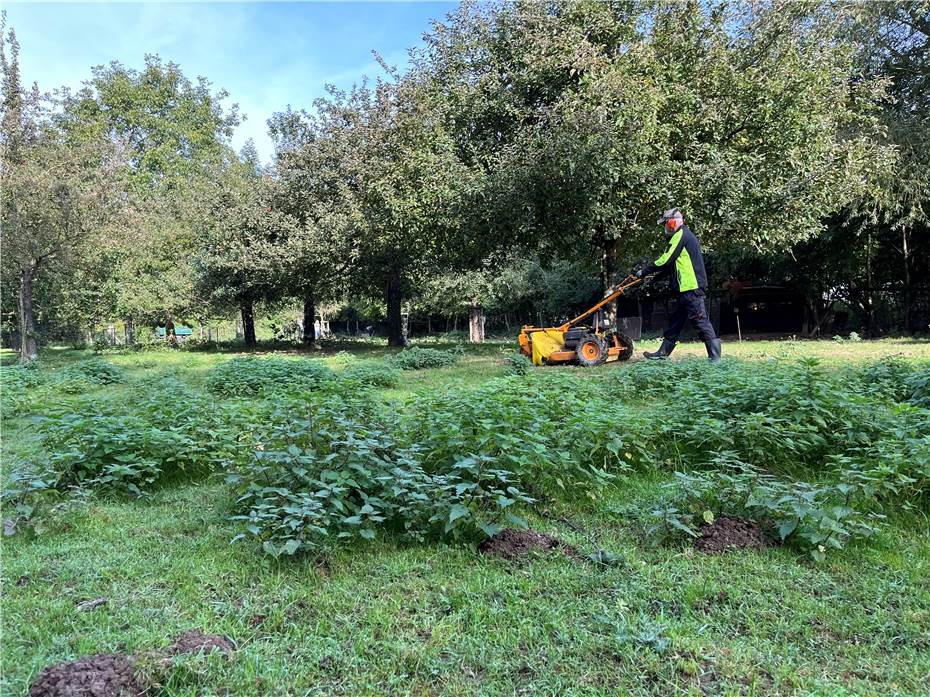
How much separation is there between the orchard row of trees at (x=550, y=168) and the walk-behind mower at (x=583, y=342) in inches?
93.5

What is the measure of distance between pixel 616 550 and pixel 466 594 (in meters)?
0.82

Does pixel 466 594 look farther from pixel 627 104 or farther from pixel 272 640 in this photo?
pixel 627 104

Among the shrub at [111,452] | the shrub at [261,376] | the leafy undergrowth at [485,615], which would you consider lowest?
the leafy undergrowth at [485,615]

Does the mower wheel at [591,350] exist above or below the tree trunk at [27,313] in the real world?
below

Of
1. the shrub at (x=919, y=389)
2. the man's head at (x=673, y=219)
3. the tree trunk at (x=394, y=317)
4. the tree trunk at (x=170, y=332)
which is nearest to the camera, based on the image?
the shrub at (x=919, y=389)

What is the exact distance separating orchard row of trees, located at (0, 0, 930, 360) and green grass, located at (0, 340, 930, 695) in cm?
849

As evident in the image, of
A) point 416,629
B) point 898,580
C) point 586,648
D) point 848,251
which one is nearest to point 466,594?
point 416,629

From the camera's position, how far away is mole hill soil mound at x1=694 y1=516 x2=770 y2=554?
272cm

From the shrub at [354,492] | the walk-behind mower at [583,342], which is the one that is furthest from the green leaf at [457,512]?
the walk-behind mower at [583,342]

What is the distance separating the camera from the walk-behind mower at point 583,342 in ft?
29.6

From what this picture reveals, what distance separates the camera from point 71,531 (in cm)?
312

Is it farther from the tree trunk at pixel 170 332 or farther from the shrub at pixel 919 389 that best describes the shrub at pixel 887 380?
the tree trunk at pixel 170 332

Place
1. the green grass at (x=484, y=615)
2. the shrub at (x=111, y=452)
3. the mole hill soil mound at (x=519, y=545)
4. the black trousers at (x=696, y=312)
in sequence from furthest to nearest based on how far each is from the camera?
the black trousers at (x=696, y=312)
the shrub at (x=111, y=452)
the mole hill soil mound at (x=519, y=545)
the green grass at (x=484, y=615)

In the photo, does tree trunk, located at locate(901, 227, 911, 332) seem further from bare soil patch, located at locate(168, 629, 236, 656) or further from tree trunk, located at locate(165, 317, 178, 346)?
tree trunk, located at locate(165, 317, 178, 346)
